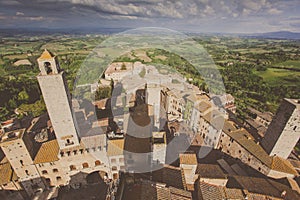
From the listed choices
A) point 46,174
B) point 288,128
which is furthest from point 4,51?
point 288,128

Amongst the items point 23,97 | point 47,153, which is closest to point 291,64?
point 47,153

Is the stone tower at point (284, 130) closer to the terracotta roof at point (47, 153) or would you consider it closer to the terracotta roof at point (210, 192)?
the terracotta roof at point (210, 192)

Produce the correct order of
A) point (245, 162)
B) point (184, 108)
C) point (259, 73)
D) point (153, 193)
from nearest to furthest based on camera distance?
point (153, 193), point (245, 162), point (184, 108), point (259, 73)

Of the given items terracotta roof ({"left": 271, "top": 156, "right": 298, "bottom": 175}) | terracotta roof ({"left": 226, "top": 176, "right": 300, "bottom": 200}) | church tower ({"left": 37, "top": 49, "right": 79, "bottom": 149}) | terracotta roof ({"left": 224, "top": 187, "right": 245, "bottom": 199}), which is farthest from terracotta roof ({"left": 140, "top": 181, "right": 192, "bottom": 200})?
terracotta roof ({"left": 271, "top": 156, "right": 298, "bottom": 175})

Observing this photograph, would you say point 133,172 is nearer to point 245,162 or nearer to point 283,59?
point 245,162

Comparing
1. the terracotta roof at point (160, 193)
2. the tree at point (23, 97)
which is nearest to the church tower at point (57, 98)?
the terracotta roof at point (160, 193)

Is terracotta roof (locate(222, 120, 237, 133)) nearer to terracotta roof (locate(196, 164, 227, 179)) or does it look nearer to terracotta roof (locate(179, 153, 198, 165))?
terracotta roof (locate(196, 164, 227, 179))
